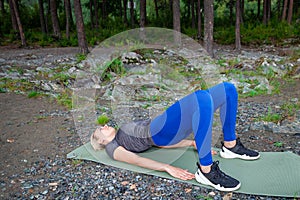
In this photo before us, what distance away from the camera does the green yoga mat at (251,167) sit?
229 centimetres

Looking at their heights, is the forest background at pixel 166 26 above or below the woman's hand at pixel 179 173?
above

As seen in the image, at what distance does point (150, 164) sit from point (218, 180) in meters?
0.57

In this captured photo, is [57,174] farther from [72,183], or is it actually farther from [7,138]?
[7,138]

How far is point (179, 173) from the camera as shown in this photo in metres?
2.52

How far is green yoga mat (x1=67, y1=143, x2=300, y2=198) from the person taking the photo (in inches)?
90.3

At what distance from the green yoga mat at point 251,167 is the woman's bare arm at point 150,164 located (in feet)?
0.20

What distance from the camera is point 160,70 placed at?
7.42 m

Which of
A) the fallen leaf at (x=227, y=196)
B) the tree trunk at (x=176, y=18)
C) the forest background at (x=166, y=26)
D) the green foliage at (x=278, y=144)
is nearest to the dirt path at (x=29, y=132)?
the fallen leaf at (x=227, y=196)

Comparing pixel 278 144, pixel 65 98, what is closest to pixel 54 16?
pixel 65 98

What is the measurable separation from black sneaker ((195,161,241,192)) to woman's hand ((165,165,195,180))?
0.32 ft

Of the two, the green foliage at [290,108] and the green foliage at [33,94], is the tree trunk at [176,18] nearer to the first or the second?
the green foliage at [33,94]

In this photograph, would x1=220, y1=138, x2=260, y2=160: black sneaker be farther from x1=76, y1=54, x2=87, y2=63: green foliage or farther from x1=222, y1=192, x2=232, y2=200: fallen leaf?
x1=76, y1=54, x2=87, y2=63: green foliage

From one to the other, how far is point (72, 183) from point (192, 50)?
853 cm

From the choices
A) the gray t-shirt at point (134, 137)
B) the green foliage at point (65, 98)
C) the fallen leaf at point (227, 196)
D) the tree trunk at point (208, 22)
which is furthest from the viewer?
the tree trunk at point (208, 22)
